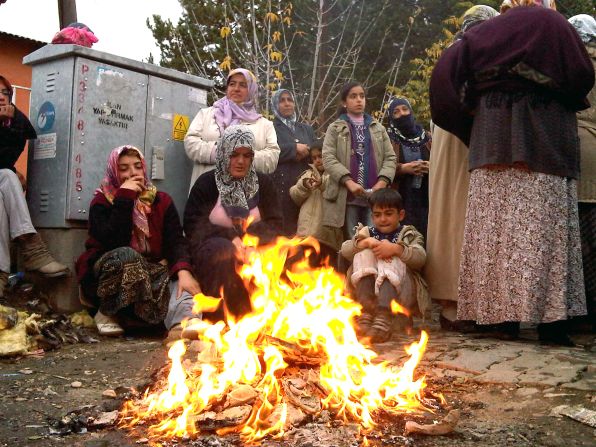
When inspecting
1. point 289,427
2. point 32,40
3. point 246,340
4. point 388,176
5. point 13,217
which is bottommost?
point 289,427

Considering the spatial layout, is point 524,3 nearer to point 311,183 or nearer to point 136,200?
point 311,183

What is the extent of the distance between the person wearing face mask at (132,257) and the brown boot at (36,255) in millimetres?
412

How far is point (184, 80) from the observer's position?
21.9 ft

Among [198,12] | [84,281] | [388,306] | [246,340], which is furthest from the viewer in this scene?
[198,12]

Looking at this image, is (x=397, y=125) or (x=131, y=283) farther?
(x=397, y=125)

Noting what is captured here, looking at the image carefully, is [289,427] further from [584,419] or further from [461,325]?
[461,325]

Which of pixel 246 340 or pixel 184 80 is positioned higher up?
pixel 184 80

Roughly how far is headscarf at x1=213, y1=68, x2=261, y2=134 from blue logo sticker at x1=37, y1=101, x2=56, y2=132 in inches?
58.6

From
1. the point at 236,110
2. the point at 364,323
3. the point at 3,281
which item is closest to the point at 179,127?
the point at 236,110

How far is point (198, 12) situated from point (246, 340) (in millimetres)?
13569

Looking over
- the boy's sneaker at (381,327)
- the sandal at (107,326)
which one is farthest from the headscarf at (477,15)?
the sandal at (107,326)

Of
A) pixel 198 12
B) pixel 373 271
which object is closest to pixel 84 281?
pixel 373 271

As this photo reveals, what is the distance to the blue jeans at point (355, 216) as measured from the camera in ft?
20.1

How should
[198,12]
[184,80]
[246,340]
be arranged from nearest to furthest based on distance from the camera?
[246,340]
[184,80]
[198,12]
